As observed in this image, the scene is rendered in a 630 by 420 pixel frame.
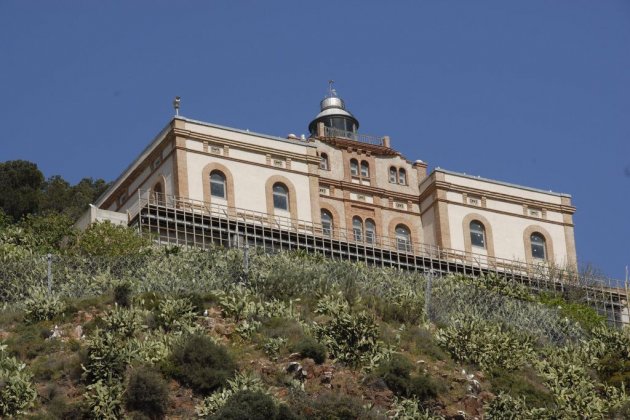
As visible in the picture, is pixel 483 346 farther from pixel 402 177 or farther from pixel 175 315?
pixel 402 177

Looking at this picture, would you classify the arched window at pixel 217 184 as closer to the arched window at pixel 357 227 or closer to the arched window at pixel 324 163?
the arched window at pixel 324 163

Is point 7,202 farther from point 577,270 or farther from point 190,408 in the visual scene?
point 190,408

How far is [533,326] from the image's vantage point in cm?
5388

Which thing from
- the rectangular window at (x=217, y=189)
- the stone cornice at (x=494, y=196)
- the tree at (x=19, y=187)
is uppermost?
the tree at (x=19, y=187)

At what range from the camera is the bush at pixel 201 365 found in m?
43.0

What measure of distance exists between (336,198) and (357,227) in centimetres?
156

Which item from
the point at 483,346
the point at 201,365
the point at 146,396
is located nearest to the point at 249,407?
the point at 146,396

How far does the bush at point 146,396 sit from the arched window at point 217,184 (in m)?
26.9

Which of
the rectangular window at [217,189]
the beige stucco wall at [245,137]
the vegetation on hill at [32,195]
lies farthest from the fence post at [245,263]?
the vegetation on hill at [32,195]

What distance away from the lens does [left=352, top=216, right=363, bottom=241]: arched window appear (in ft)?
240

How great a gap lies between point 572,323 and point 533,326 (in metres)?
Result: 3.39

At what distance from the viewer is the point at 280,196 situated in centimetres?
7000

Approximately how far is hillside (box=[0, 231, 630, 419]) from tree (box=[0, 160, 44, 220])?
1329 inches

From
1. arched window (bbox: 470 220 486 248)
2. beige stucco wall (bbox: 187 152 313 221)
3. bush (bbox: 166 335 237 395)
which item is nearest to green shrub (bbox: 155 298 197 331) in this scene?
bush (bbox: 166 335 237 395)
